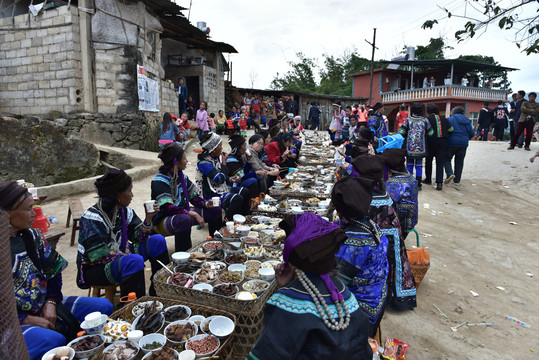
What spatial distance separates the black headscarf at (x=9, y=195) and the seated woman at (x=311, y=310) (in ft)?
6.19

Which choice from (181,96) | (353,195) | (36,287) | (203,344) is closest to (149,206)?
(36,287)

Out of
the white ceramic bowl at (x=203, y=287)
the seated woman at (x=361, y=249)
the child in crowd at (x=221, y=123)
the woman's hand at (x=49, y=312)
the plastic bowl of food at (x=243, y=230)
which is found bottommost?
the woman's hand at (x=49, y=312)

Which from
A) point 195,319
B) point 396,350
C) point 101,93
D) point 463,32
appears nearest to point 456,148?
point 463,32

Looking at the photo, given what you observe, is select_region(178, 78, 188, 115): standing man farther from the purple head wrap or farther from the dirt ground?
the purple head wrap

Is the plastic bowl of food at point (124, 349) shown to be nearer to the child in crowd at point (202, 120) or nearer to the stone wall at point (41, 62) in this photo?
the stone wall at point (41, 62)

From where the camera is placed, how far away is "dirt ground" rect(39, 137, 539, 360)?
119 inches

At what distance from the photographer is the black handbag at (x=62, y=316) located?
2348 mm

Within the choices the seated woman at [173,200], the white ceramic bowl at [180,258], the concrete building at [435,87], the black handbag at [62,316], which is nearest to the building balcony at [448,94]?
the concrete building at [435,87]

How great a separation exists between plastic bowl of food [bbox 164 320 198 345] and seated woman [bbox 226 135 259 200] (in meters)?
3.62

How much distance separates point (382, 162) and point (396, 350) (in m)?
1.59

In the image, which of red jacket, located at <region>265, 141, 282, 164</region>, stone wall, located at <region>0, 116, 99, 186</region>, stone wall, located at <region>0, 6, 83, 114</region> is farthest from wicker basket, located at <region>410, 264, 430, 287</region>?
stone wall, located at <region>0, 6, 83, 114</region>

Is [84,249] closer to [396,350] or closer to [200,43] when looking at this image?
[396,350]

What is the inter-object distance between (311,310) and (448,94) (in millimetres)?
25835

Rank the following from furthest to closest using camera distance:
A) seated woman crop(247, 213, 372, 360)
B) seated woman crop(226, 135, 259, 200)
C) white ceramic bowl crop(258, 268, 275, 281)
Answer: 1. seated woman crop(226, 135, 259, 200)
2. white ceramic bowl crop(258, 268, 275, 281)
3. seated woman crop(247, 213, 372, 360)
